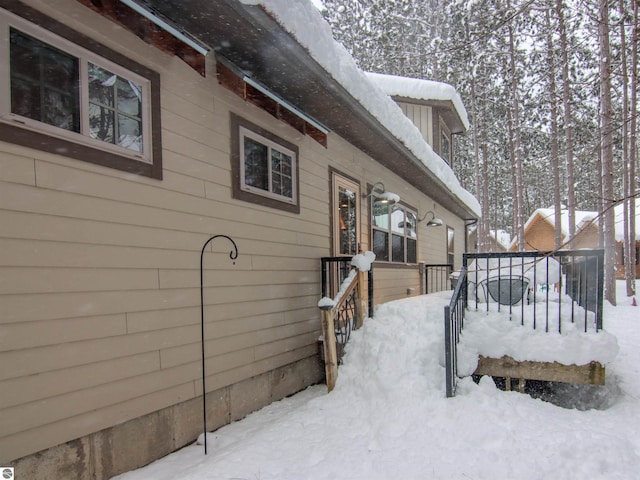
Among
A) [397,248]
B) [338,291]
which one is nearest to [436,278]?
[397,248]

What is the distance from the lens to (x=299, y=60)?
3.61 meters

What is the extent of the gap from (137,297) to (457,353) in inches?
117

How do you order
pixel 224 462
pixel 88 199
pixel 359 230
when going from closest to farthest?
pixel 88 199, pixel 224 462, pixel 359 230

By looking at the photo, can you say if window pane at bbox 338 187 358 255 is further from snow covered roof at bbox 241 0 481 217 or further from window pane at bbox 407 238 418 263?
window pane at bbox 407 238 418 263

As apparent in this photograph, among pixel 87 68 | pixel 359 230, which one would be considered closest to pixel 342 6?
pixel 359 230

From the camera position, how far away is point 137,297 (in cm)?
279

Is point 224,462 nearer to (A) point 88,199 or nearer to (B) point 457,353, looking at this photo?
(A) point 88,199

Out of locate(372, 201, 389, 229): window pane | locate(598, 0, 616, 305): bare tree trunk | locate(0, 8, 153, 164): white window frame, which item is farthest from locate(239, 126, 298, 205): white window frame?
locate(598, 0, 616, 305): bare tree trunk

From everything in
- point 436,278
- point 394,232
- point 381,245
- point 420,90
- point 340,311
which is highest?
point 420,90

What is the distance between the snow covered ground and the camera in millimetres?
2643

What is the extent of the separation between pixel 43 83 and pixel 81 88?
23 cm

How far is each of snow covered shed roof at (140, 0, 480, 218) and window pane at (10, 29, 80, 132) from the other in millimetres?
866

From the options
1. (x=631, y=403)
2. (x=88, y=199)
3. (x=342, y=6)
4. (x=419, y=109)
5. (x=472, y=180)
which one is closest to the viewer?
(x=88, y=199)

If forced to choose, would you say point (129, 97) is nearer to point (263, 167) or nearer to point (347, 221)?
point (263, 167)
